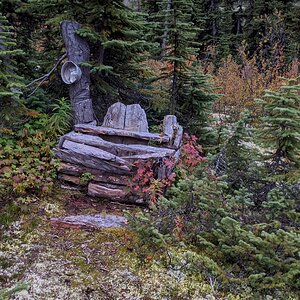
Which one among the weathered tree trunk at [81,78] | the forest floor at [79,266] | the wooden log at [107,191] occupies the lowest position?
the forest floor at [79,266]

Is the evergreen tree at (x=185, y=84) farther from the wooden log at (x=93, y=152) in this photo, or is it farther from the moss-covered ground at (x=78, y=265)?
the moss-covered ground at (x=78, y=265)

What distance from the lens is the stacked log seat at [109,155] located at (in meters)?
4.42

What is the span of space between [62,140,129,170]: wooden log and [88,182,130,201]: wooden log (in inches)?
14.5

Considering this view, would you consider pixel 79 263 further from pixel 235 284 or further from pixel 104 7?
pixel 104 7

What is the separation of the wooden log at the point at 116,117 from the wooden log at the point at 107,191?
1.16m

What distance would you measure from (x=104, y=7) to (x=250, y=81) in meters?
6.28

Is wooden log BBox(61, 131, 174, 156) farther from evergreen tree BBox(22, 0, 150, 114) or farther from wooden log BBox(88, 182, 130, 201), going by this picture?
evergreen tree BBox(22, 0, 150, 114)

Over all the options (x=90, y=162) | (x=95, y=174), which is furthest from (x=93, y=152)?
(x=95, y=174)

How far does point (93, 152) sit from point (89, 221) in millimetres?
1054

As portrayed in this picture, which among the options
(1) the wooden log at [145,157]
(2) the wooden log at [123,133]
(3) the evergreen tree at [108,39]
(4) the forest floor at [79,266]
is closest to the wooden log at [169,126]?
(2) the wooden log at [123,133]

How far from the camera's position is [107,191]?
4441 millimetres

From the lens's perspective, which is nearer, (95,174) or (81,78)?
(95,174)

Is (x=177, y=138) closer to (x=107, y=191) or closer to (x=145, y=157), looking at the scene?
(x=145, y=157)

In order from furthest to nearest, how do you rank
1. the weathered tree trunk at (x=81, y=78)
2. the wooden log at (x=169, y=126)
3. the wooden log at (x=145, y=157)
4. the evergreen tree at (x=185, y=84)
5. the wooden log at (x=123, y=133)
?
the evergreen tree at (x=185, y=84), the weathered tree trunk at (x=81, y=78), the wooden log at (x=169, y=126), the wooden log at (x=123, y=133), the wooden log at (x=145, y=157)
